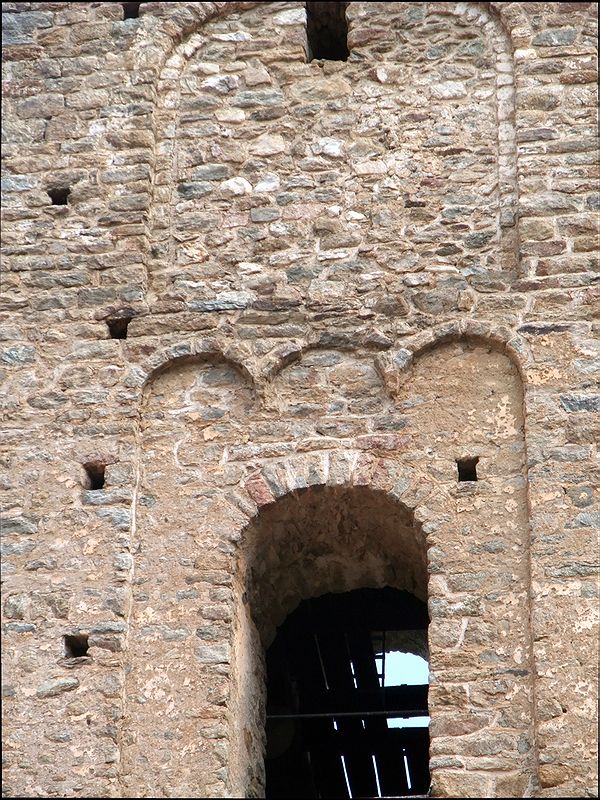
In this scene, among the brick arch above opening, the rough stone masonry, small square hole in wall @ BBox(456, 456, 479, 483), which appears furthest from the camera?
small square hole in wall @ BBox(456, 456, 479, 483)

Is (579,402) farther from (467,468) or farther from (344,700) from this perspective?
(344,700)

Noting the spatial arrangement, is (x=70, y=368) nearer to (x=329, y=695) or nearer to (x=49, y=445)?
(x=49, y=445)

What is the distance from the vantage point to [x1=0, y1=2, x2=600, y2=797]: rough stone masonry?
808 centimetres

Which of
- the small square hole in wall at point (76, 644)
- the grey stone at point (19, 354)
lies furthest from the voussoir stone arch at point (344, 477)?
the grey stone at point (19, 354)

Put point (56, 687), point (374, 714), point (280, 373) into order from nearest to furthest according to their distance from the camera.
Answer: point (56, 687), point (374, 714), point (280, 373)

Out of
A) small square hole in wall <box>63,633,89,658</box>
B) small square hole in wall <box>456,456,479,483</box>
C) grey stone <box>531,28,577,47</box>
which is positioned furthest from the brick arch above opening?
grey stone <box>531,28,577,47</box>

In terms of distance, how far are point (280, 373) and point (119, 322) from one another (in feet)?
3.35

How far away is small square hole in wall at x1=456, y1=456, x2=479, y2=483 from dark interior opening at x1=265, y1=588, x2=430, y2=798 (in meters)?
1.31

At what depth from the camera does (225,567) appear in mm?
8500

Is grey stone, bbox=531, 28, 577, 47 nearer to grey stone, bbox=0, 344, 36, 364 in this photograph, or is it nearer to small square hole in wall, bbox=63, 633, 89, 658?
grey stone, bbox=0, 344, 36, 364

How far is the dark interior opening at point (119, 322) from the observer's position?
940cm

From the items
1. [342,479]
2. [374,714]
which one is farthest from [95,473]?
[374,714]

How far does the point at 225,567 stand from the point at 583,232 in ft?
9.38

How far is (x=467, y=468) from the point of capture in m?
8.70
